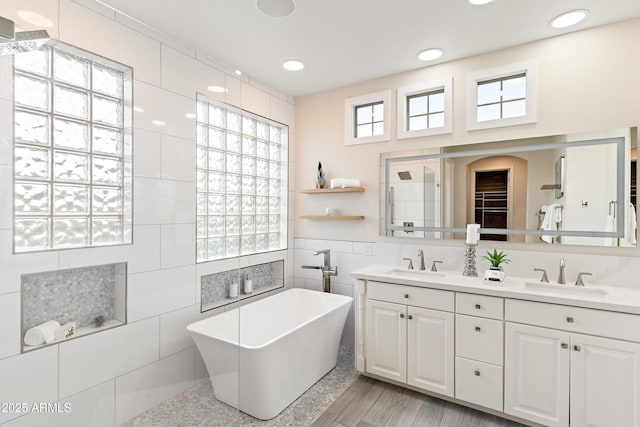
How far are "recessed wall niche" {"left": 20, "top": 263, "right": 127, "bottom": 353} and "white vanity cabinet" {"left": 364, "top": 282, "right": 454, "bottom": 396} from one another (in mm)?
1724

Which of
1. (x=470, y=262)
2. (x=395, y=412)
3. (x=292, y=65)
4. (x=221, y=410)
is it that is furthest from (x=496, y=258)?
(x=292, y=65)

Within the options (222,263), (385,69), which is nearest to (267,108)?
(385,69)

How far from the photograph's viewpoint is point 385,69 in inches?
112

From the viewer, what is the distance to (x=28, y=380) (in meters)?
1.13

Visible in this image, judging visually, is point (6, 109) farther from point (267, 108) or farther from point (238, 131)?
point (267, 108)

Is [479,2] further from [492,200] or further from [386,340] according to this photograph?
[386,340]

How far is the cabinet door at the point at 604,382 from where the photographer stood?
5.60ft

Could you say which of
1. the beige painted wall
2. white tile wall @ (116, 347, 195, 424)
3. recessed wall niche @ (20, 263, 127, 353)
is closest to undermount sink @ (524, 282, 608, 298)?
the beige painted wall

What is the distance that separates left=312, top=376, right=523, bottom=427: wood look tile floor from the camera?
2.08 m

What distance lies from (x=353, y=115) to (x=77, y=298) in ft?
8.72

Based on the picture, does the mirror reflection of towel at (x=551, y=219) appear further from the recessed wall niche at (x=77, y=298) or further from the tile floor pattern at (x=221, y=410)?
the recessed wall niche at (x=77, y=298)

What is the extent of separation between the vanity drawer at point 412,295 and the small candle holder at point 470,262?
355 mm

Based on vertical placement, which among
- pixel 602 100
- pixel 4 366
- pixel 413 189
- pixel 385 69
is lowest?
pixel 4 366

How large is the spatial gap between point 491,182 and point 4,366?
2.95 metres
